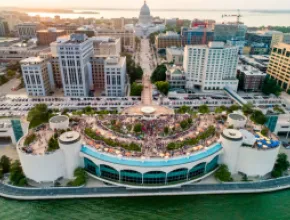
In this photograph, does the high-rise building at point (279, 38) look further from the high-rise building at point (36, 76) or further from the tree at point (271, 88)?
A: the high-rise building at point (36, 76)

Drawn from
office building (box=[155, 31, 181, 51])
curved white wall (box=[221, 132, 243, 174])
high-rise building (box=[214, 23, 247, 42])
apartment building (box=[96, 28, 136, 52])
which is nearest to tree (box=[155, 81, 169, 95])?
curved white wall (box=[221, 132, 243, 174])

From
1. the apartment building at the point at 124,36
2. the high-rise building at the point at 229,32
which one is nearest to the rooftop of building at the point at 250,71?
the high-rise building at the point at 229,32

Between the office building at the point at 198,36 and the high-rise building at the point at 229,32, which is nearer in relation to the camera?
the office building at the point at 198,36

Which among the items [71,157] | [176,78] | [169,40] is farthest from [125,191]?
[169,40]

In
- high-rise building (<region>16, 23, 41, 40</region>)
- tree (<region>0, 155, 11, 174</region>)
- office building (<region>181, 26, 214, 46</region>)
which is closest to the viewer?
tree (<region>0, 155, 11, 174</region>)

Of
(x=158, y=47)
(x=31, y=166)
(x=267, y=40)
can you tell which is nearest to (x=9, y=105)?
(x=31, y=166)

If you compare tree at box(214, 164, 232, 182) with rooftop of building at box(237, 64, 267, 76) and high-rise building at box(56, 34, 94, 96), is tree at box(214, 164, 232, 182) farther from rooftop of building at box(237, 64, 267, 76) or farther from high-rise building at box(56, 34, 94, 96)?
rooftop of building at box(237, 64, 267, 76)
